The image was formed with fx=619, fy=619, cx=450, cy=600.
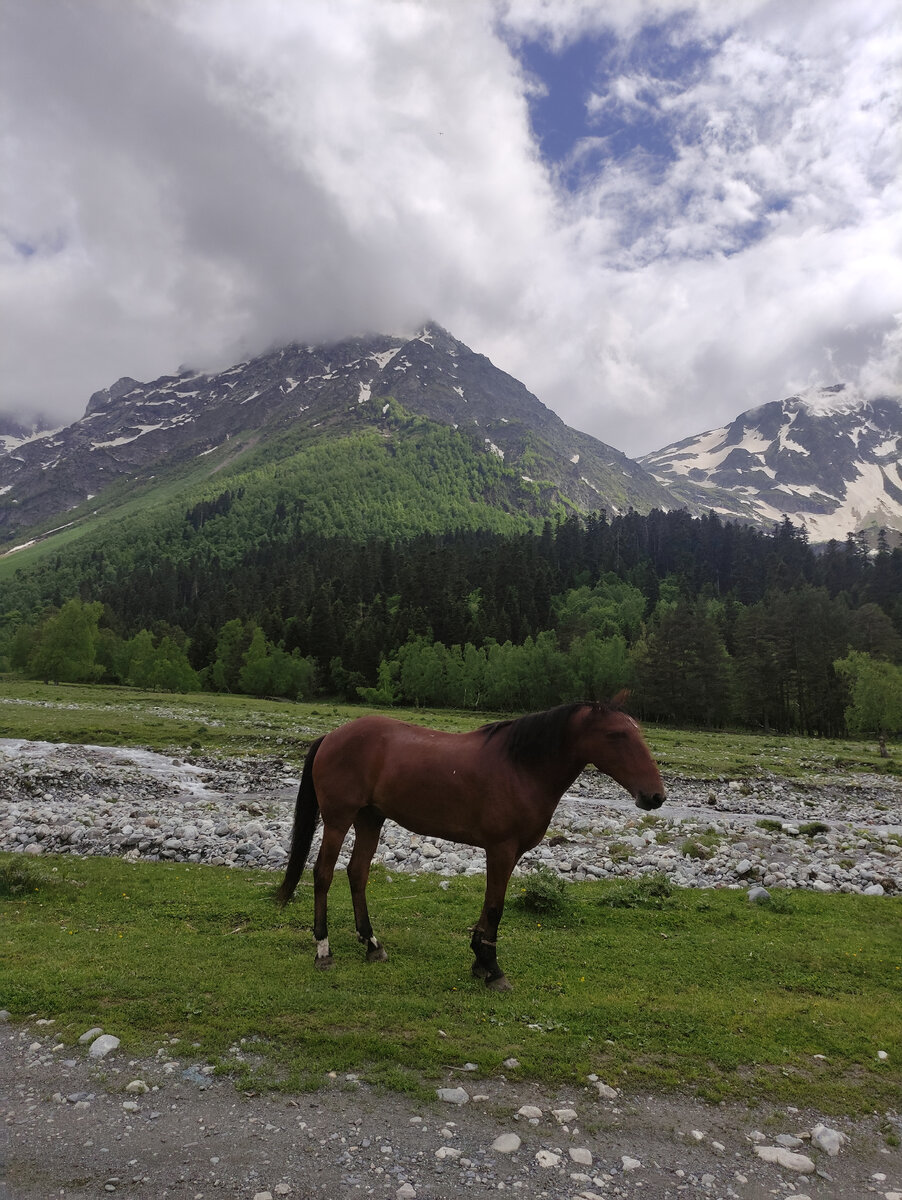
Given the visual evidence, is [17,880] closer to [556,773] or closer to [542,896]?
[542,896]

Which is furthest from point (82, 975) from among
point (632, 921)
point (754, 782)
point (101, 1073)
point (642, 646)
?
point (642, 646)

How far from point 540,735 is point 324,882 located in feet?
13.1

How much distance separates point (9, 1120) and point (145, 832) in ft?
43.2

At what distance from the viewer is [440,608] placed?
117812mm

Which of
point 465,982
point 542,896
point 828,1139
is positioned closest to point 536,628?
point 542,896

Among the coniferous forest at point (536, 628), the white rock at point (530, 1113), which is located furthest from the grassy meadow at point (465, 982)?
the coniferous forest at point (536, 628)

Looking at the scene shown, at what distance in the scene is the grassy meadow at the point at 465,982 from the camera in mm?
6961

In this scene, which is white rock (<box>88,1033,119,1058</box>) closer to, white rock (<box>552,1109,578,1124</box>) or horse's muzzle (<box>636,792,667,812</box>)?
white rock (<box>552,1109,578,1124</box>)

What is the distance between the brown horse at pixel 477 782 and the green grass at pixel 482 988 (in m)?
1.09

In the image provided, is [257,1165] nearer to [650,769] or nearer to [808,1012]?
[650,769]

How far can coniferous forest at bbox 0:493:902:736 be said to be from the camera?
8319cm

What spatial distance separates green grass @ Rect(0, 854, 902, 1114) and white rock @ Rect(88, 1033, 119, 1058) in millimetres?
181

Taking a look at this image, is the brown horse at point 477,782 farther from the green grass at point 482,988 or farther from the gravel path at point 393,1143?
the gravel path at point 393,1143

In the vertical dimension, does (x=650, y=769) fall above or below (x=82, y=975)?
above
